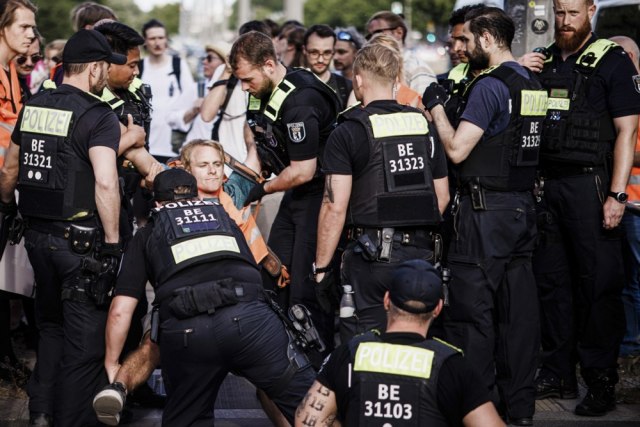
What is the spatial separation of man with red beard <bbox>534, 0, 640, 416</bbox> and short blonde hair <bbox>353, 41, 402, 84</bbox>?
135 cm

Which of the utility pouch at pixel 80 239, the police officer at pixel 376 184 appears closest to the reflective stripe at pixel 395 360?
the police officer at pixel 376 184

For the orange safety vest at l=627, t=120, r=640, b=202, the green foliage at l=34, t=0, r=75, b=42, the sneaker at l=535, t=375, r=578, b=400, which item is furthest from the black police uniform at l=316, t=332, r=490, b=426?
the green foliage at l=34, t=0, r=75, b=42

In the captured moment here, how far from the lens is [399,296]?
4.30m

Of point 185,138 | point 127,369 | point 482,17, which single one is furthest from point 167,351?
point 185,138

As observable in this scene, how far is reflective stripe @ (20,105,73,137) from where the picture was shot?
5.93m

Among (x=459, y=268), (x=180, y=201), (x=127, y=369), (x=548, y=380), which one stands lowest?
(x=548, y=380)

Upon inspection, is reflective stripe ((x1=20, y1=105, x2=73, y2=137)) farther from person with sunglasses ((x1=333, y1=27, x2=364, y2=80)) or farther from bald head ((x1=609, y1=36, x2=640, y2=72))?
person with sunglasses ((x1=333, y1=27, x2=364, y2=80))

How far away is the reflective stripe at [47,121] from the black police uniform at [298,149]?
139 centimetres

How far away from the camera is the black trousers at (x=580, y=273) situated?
21.8ft

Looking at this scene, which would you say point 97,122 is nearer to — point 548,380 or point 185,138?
point 548,380

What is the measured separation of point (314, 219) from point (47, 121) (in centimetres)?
188

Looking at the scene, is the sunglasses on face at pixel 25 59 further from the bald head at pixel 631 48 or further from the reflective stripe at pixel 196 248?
the bald head at pixel 631 48

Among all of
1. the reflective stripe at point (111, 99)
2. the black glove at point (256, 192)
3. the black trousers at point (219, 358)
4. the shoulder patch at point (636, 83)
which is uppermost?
the shoulder patch at point (636, 83)

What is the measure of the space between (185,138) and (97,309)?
15.9 feet
